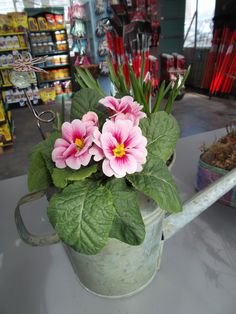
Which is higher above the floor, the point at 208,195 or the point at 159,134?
the point at 159,134

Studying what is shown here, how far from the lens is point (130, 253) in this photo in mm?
360

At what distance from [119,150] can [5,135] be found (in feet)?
8.90

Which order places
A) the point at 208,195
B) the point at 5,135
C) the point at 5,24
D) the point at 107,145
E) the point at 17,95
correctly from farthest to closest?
the point at 17,95
the point at 5,24
the point at 5,135
the point at 208,195
the point at 107,145

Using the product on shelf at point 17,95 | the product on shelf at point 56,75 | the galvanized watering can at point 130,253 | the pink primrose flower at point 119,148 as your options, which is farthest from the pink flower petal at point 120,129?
the product on shelf at point 56,75

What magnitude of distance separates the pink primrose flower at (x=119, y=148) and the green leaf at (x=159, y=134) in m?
0.07

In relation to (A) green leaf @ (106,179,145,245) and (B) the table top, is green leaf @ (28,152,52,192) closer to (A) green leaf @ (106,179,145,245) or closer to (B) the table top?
(A) green leaf @ (106,179,145,245)

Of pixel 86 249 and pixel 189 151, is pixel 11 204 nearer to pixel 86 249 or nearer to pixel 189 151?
pixel 86 249

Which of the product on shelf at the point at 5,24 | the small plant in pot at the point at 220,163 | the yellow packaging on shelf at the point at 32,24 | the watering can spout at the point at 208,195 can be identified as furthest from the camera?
the yellow packaging on shelf at the point at 32,24

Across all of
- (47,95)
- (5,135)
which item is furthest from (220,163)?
(47,95)

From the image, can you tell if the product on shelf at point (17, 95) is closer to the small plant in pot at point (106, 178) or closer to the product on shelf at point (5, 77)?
the product on shelf at point (5, 77)

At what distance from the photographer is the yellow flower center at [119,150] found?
0.28 meters

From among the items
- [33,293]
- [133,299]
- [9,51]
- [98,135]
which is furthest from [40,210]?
[9,51]

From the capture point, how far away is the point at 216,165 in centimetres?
57

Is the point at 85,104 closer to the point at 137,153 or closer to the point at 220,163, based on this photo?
the point at 137,153
